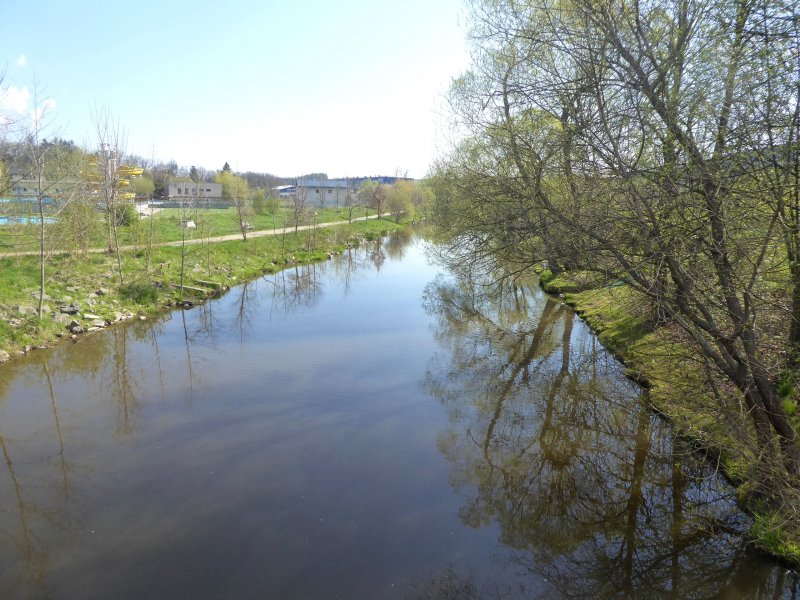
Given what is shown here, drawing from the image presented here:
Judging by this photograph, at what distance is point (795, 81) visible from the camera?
5.18 metres

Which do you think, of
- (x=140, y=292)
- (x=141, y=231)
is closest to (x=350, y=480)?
(x=140, y=292)

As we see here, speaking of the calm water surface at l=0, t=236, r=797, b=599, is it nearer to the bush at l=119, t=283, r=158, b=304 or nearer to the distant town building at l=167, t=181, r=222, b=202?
the bush at l=119, t=283, r=158, b=304

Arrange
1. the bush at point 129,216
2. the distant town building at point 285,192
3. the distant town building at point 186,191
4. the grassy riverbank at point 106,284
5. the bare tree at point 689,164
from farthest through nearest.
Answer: the distant town building at point 285,192
the bush at point 129,216
the distant town building at point 186,191
the grassy riverbank at point 106,284
the bare tree at point 689,164

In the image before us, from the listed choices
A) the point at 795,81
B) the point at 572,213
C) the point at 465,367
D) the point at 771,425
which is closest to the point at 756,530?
the point at 771,425

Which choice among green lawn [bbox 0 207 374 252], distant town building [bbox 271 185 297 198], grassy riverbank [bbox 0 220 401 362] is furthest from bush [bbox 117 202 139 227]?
distant town building [bbox 271 185 297 198]

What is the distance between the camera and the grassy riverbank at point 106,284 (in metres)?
12.9

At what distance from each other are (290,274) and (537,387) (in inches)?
667

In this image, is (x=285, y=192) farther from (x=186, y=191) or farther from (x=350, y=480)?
(x=350, y=480)

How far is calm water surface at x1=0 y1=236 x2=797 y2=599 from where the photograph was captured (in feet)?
18.3

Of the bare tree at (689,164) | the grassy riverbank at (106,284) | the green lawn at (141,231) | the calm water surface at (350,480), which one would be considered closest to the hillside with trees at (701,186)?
the bare tree at (689,164)

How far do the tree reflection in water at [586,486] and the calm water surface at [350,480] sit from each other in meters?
0.03

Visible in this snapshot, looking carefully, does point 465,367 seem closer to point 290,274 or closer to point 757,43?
point 757,43

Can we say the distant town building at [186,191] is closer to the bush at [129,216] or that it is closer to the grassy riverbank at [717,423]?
the bush at [129,216]

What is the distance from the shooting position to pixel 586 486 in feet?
24.1
